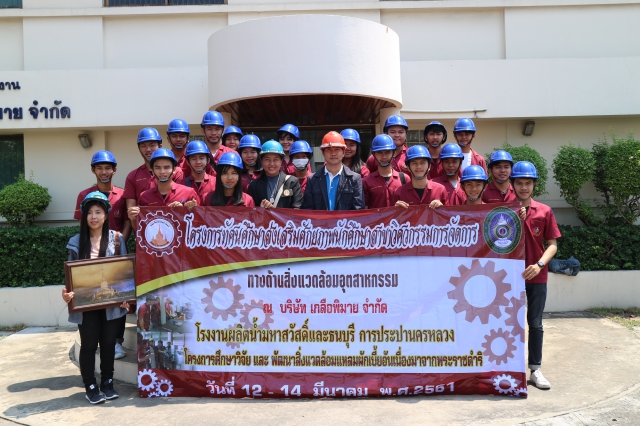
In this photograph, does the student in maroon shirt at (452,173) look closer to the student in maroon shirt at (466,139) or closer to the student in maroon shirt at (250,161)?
the student in maroon shirt at (466,139)

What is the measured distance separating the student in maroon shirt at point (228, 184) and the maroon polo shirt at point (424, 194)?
64.1 inches

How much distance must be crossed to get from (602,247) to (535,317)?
4452 millimetres

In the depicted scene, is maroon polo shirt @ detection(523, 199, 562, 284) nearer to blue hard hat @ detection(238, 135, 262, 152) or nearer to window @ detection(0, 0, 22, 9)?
blue hard hat @ detection(238, 135, 262, 152)

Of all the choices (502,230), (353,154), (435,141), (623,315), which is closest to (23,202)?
(353,154)

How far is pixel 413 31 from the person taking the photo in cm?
1053

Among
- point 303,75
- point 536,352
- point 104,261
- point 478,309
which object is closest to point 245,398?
point 104,261

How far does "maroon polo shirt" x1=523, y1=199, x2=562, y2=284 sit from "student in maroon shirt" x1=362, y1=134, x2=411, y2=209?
1387mm

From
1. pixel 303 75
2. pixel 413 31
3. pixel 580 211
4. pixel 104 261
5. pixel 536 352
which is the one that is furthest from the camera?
pixel 413 31

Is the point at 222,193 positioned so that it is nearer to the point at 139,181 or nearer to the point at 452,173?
the point at 139,181

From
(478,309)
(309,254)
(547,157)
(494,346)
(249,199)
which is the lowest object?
(494,346)

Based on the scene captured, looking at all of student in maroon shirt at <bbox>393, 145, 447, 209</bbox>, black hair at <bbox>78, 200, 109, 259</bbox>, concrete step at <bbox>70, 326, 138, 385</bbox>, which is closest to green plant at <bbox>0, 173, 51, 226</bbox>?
concrete step at <bbox>70, 326, 138, 385</bbox>

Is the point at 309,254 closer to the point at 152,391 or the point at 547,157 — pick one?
the point at 152,391

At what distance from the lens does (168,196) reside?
5.38 m

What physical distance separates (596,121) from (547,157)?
123cm
